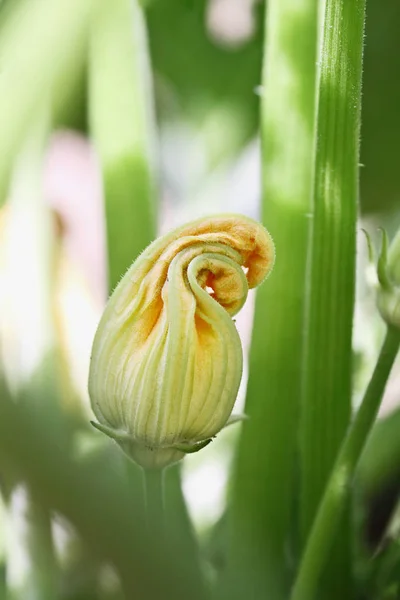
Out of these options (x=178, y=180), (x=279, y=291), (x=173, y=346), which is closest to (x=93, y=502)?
(x=173, y=346)

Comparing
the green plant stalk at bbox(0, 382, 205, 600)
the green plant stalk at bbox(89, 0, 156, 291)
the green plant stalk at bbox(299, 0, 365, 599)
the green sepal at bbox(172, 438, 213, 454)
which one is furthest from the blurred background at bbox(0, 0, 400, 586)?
the green plant stalk at bbox(0, 382, 205, 600)

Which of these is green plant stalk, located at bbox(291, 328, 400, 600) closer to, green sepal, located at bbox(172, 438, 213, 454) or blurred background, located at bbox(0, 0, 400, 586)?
green sepal, located at bbox(172, 438, 213, 454)

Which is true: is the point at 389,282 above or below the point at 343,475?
above

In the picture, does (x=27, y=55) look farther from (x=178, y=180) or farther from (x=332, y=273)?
(x=178, y=180)

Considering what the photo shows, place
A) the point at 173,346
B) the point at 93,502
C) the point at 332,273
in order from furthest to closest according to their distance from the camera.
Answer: the point at 332,273
the point at 173,346
the point at 93,502

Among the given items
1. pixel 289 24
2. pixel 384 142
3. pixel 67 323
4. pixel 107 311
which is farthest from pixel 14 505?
pixel 384 142

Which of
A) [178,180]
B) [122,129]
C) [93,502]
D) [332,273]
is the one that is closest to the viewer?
[93,502]
